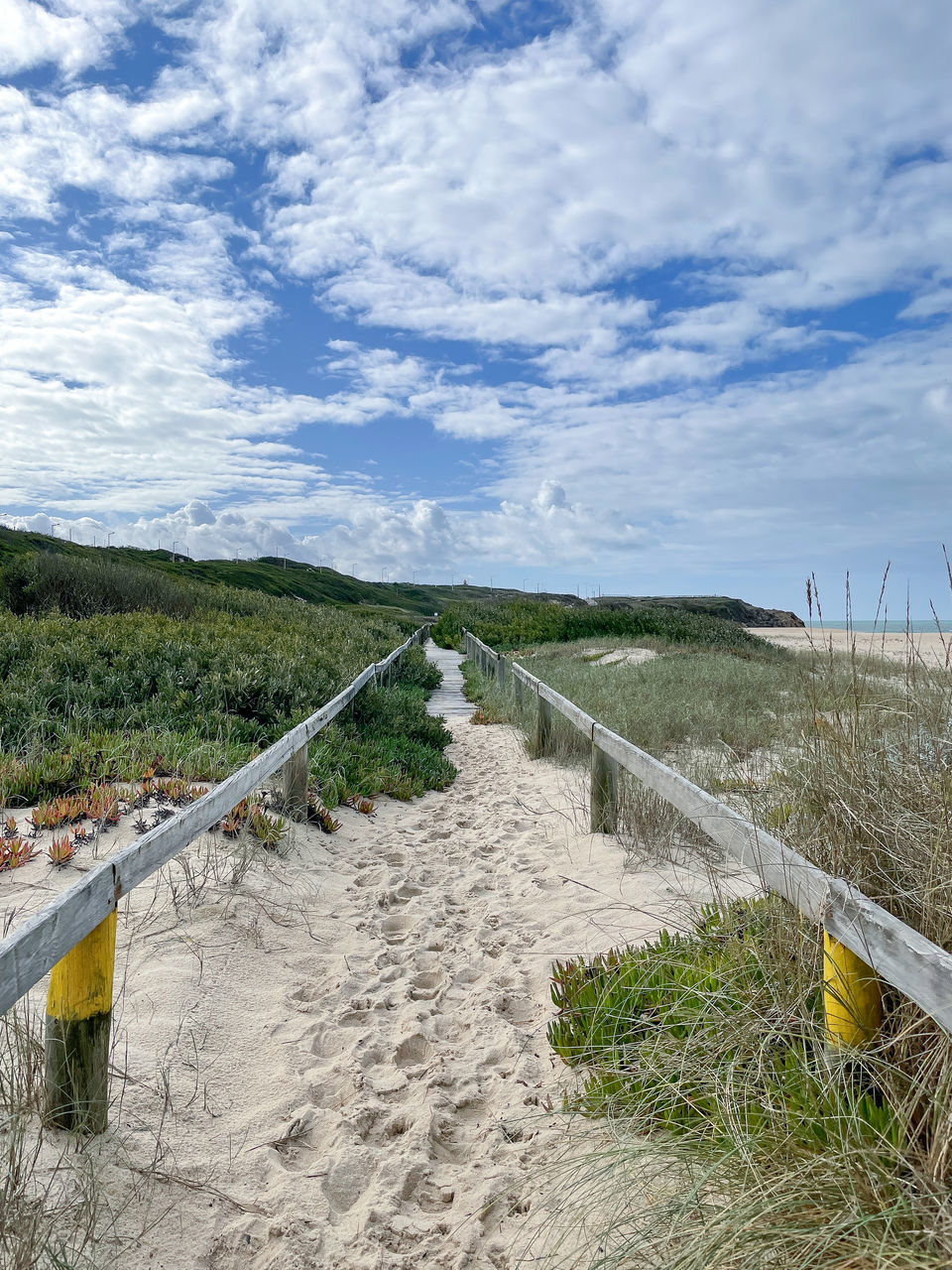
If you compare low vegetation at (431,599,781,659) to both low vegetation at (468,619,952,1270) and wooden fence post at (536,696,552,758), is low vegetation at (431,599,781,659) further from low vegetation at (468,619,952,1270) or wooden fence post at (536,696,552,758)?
low vegetation at (468,619,952,1270)

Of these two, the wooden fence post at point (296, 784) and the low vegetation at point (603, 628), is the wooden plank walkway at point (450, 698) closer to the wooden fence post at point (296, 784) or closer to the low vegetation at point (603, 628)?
the low vegetation at point (603, 628)

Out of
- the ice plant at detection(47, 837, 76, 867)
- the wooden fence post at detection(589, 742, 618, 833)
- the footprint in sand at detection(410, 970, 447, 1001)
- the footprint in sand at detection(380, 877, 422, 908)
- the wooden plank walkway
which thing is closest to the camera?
the footprint in sand at detection(410, 970, 447, 1001)

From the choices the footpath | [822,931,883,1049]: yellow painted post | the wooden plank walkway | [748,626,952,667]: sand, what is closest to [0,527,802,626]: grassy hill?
the wooden plank walkway

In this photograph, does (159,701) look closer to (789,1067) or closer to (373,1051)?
(373,1051)

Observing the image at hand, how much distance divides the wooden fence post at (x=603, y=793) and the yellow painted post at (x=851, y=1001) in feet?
11.2

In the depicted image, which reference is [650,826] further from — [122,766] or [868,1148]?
[122,766]

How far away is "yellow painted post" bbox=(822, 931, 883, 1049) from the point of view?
2.10m

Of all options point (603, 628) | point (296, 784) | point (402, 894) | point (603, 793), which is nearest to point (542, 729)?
point (603, 793)

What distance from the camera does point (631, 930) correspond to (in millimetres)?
3941

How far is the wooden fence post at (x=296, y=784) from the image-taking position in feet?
19.4

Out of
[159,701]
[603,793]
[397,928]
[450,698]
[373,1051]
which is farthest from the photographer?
[450,698]

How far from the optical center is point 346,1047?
10.8 feet

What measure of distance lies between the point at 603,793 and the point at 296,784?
2.45 meters

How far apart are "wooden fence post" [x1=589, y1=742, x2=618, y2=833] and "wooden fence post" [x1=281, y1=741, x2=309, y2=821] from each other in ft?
7.50
